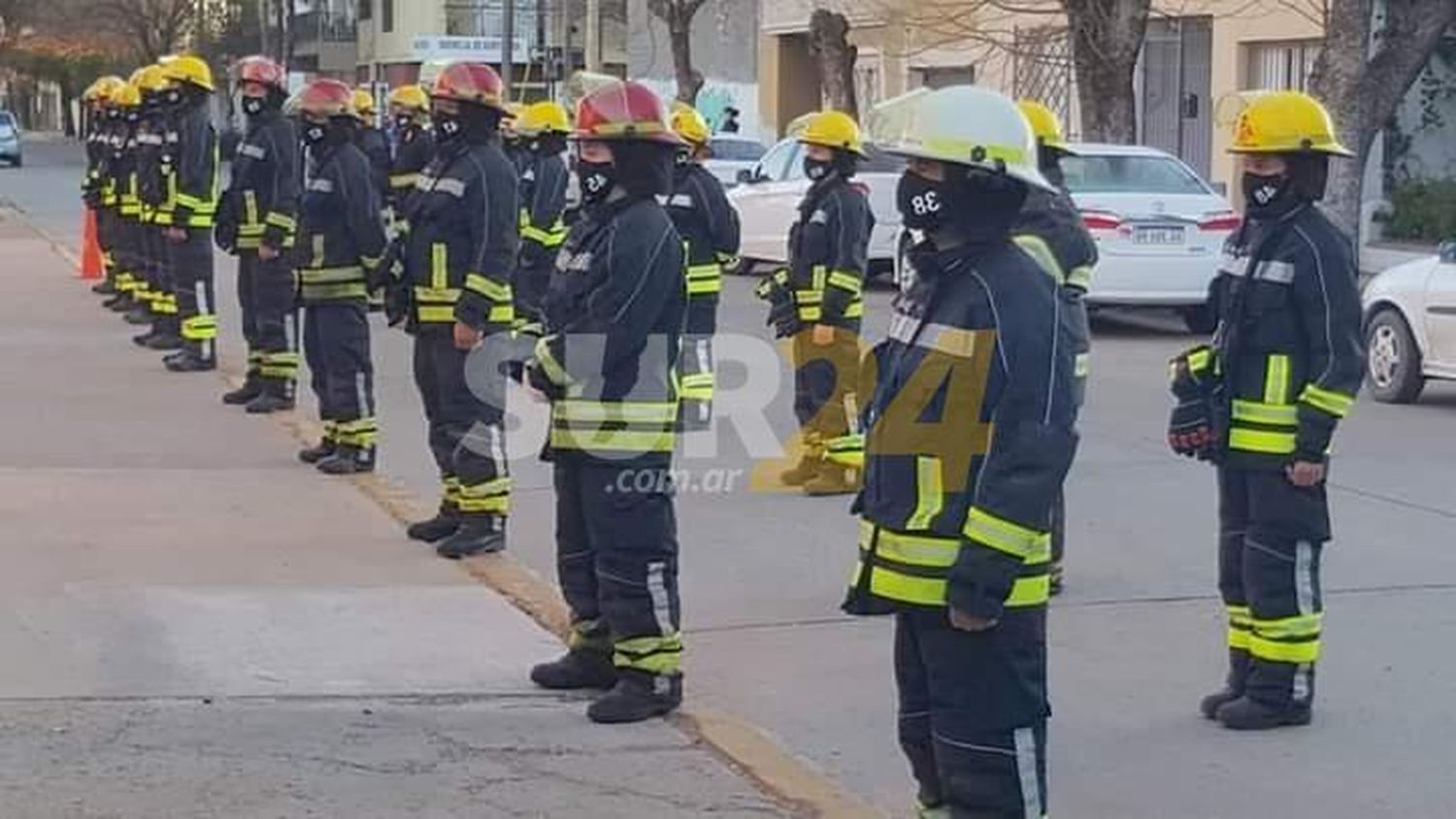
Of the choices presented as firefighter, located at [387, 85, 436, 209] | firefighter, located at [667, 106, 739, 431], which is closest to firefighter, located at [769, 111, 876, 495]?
firefighter, located at [667, 106, 739, 431]

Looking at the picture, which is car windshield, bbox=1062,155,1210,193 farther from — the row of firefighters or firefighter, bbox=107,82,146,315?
firefighter, bbox=107,82,146,315

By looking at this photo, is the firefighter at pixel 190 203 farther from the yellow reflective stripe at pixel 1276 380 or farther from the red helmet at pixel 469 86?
the yellow reflective stripe at pixel 1276 380

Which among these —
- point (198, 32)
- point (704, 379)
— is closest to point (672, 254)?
point (704, 379)

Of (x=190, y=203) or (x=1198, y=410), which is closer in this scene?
(x=1198, y=410)

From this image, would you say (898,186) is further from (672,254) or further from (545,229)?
(545,229)

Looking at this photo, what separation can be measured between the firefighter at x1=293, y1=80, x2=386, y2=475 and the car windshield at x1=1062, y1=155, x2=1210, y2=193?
9.52m

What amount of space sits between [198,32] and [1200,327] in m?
64.3

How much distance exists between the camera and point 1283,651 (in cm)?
742

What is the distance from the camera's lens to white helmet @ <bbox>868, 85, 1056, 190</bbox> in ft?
17.3

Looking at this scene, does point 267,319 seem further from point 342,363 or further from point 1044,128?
point 1044,128

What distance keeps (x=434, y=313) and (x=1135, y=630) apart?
10.7ft

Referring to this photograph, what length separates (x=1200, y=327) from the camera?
68.6 feet

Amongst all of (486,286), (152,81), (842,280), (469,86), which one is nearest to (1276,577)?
(486,286)

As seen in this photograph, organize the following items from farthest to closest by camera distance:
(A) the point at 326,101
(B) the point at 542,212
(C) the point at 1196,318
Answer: (C) the point at 1196,318 < (B) the point at 542,212 < (A) the point at 326,101
